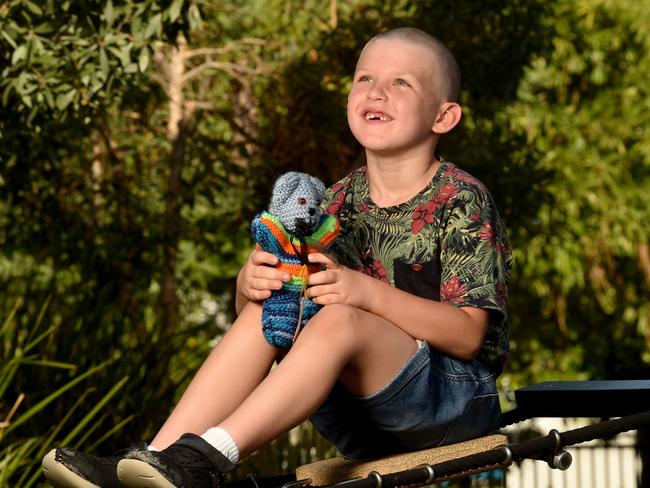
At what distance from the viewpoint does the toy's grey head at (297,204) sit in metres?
2.42

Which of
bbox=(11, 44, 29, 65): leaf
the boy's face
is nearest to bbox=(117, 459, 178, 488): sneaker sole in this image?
the boy's face

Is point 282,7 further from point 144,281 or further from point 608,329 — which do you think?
point 608,329

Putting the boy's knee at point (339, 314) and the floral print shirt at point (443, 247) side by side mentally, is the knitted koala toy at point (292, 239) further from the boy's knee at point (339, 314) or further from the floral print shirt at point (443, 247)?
the floral print shirt at point (443, 247)

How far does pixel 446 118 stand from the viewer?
2889 mm

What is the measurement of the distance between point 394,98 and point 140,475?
1.09 m

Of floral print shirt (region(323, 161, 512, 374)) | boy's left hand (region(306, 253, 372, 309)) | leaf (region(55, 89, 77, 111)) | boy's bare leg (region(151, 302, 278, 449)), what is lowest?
boy's bare leg (region(151, 302, 278, 449))

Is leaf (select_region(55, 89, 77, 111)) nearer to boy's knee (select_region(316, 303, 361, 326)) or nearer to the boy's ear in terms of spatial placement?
the boy's ear

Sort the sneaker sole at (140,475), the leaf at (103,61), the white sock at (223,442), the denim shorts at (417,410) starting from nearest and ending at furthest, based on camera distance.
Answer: the sneaker sole at (140,475) → the white sock at (223,442) → the denim shorts at (417,410) → the leaf at (103,61)

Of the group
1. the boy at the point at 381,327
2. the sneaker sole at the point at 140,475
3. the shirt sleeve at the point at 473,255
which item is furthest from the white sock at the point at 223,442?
the shirt sleeve at the point at 473,255

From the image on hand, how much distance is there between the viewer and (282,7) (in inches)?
281

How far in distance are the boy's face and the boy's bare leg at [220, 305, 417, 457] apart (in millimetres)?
531

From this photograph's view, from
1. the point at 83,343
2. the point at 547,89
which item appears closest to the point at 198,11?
the point at 83,343

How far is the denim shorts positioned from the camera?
255 cm

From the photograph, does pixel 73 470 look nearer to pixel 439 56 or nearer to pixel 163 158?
pixel 439 56
